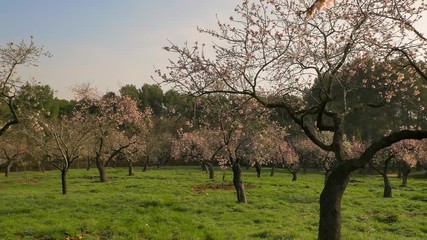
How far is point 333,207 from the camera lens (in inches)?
477

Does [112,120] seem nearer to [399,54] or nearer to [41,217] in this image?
[41,217]

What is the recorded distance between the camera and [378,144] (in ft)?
37.0

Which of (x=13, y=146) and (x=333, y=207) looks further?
(x=13, y=146)

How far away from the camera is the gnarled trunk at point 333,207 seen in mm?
12039

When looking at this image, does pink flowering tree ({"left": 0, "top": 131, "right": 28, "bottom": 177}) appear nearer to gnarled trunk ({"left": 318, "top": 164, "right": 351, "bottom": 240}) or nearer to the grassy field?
the grassy field

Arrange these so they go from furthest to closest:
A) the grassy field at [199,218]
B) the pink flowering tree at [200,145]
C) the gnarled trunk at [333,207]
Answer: the pink flowering tree at [200,145], the grassy field at [199,218], the gnarled trunk at [333,207]

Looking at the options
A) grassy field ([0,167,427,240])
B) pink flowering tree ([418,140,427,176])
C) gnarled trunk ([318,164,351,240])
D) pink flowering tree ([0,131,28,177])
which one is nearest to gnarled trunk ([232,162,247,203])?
grassy field ([0,167,427,240])

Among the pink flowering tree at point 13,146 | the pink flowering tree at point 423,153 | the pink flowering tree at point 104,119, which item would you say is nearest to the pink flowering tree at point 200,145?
the pink flowering tree at point 104,119

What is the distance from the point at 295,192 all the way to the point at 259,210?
11.3m

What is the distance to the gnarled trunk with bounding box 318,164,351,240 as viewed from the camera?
12.0 metres

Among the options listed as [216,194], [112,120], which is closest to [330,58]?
[216,194]

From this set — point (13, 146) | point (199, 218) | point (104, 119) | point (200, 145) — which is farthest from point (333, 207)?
point (13, 146)

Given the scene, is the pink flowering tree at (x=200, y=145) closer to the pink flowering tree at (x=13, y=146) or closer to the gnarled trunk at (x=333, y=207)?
the pink flowering tree at (x=13, y=146)

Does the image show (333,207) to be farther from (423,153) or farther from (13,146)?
(13,146)
